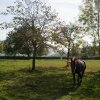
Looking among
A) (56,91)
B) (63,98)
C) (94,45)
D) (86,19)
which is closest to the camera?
(63,98)

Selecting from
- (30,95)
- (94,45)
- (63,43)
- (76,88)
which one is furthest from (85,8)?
(30,95)

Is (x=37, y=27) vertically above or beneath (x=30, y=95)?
above

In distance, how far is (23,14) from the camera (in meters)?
37.2

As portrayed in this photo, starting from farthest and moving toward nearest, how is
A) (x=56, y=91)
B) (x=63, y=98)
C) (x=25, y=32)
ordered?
(x=25, y=32) → (x=56, y=91) → (x=63, y=98)

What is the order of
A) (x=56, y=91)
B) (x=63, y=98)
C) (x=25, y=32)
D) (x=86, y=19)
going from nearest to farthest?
(x=63, y=98), (x=56, y=91), (x=25, y=32), (x=86, y=19)

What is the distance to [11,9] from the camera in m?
37.1

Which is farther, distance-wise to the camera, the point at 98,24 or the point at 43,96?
the point at 98,24

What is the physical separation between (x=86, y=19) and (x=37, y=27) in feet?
25.7

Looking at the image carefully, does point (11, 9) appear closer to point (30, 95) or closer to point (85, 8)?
point (85, 8)

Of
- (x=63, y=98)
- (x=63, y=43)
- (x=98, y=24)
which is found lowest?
(x=63, y=98)

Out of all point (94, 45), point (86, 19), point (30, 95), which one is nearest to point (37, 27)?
point (86, 19)

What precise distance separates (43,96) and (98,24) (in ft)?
85.4

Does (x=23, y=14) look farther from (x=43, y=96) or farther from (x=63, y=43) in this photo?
(x=43, y=96)

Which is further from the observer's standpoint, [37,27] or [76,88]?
[37,27]
